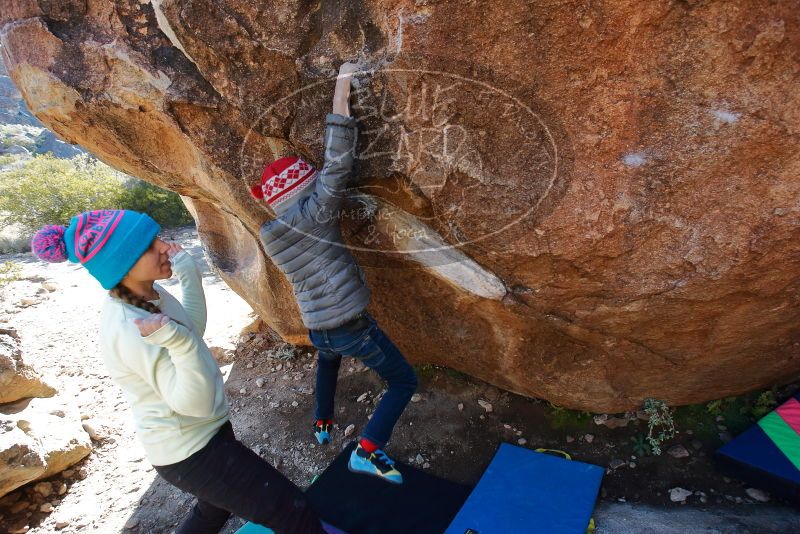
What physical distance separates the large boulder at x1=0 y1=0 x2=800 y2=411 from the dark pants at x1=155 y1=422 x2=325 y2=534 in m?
1.19

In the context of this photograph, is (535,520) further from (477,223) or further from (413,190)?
(413,190)

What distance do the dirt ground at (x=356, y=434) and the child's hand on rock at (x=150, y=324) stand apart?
1.82 m

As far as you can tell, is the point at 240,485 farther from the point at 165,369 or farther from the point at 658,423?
the point at 658,423

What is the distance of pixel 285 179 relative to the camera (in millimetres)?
2121

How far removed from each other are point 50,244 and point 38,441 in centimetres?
220

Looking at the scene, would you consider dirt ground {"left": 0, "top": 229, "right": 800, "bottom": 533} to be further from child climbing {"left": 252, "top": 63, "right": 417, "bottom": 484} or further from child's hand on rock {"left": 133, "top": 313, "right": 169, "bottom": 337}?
child's hand on rock {"left": 133, "top": 313, "right": 169, "bottom": 337}

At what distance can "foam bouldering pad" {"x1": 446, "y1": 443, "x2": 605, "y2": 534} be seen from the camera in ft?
8.13

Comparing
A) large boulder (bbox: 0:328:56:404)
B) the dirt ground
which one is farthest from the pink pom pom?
large boulder (bbox: 0:328:56:404)

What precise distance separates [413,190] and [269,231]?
2.19 feet

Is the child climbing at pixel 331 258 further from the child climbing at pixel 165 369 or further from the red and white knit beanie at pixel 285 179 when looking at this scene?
the child climbing at pixel 165 369

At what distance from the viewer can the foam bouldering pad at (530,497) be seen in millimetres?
2477

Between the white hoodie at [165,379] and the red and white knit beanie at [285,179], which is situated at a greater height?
the red and white knit beanie at [285,179]

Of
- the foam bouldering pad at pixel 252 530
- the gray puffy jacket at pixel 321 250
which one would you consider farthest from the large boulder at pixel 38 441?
the gray puffy jacket at pixel 321 250

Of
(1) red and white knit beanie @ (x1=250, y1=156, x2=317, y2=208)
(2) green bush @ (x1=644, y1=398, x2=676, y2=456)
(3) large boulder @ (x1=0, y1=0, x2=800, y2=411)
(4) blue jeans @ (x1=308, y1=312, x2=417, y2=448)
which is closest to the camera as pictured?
(3) large boulder @ (x1=0, y1=0, x2=800, y2=411)
